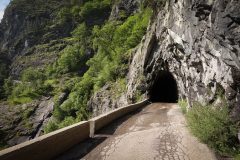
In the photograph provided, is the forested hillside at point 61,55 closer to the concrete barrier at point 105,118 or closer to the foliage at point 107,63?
the foliage at point 107,63

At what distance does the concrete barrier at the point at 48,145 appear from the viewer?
5.83 m

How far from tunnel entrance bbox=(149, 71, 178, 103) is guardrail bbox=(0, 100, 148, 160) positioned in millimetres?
16473

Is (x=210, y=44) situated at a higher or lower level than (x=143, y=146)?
higher

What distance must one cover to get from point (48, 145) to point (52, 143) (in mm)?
204

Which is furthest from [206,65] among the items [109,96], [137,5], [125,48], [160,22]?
[137,5]

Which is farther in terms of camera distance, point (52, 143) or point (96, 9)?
point (96, 9)

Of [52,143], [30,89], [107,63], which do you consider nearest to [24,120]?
[30,89]

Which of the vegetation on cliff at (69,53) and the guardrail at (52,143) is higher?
the vegetation on cliff at (69,53)

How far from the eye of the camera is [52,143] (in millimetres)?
7207

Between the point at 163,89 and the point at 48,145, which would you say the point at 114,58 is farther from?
the point at 48,145

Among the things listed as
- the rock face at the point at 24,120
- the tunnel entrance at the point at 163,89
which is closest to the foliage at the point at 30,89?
the rock face at the point at 24,120

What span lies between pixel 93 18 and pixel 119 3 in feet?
82.3

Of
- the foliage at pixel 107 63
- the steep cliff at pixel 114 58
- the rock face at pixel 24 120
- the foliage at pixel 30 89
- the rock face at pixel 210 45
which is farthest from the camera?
the foliage at pixel 30 89

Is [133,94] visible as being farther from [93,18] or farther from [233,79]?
[93,18]
